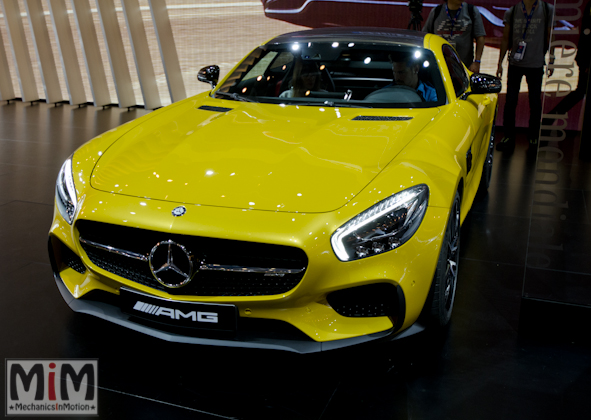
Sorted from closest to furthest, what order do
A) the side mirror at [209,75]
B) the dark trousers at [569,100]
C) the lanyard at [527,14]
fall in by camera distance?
the dark trousers at [569,100]
the side mirror at [209,75]
the lanyard at [527,14]

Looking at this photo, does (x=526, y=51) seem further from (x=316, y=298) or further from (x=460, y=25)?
(x=316, y=298)

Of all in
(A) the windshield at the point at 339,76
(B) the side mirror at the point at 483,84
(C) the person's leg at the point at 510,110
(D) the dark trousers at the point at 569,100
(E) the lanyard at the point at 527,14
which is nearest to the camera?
(D) the dark trousers at the point at 569,100

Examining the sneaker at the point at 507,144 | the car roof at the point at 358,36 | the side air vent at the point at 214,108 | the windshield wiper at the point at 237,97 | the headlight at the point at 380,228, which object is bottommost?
the sneaker at the point at 507,144

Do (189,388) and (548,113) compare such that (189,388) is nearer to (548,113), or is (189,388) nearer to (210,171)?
(210,171)

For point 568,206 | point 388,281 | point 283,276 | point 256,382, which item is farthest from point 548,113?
point 256,382

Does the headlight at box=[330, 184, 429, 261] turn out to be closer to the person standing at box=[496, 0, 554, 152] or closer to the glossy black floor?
the glossy black floor

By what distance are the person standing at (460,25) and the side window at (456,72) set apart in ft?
7.94

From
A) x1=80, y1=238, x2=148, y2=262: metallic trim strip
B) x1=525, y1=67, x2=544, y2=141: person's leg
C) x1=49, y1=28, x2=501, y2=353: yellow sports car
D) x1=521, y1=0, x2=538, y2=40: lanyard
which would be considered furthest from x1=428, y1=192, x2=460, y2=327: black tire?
x1=525, y1=67, x2=544, y2=141: person's leg

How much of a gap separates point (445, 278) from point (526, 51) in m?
4.29

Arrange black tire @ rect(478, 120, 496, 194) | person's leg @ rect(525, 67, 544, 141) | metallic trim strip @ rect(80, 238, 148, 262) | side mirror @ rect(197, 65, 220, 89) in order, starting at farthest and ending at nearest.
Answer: person's leg @ rect(525, 67, 544, 141) < black tire @ rect(478, 120, 496, 194) < side mirror @ rect(197, 65, 220, 89) < metallic trim strip @ rect(80, 238, 148, 262)

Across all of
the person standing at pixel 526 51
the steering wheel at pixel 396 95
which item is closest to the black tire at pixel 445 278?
the steering wheel at pixel 396 95

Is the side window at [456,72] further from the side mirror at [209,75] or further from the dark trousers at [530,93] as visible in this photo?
the dark trousers at [530,93]

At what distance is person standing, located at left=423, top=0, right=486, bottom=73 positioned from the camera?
5.87 m

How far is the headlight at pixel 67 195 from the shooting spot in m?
2.12
